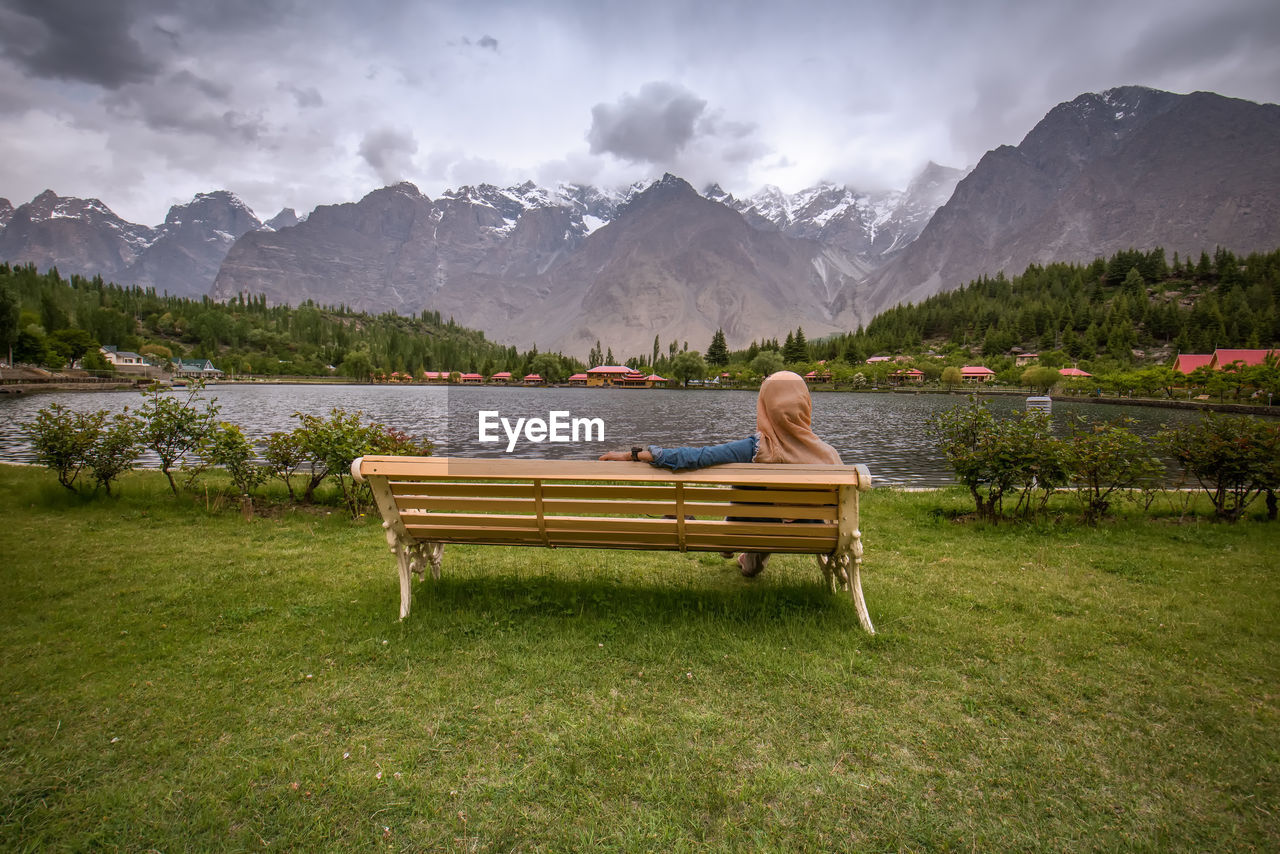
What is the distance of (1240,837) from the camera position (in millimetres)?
2150

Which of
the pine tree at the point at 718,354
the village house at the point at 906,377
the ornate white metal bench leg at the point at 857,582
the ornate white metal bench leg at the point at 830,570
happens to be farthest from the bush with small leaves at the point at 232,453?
the pine tree at the point at 718,354

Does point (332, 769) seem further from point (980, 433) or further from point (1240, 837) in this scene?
point (980, 433)

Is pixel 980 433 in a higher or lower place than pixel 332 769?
higher

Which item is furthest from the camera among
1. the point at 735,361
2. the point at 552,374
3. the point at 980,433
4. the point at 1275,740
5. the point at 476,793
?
the point at 735,361

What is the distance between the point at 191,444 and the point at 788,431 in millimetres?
8663

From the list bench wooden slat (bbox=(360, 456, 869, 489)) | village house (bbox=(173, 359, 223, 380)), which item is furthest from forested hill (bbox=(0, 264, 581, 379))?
bench wooden slat (bbox=(360, 456, 869, 489))

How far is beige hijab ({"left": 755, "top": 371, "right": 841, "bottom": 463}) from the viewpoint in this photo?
13.8 ft

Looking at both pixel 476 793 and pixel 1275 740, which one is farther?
pixel 1275 740

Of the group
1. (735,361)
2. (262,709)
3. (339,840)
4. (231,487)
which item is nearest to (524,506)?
(262,709)

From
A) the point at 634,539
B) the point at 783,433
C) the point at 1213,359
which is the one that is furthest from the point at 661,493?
the point at 1213,359

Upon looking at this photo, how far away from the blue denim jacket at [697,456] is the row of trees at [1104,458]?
16.5ft

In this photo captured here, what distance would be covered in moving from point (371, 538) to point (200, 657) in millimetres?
3268

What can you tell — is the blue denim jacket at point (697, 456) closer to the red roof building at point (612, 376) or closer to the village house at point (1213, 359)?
the village house at point (1213, 359)

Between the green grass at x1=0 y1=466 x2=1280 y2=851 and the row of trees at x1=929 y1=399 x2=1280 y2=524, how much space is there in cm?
194
